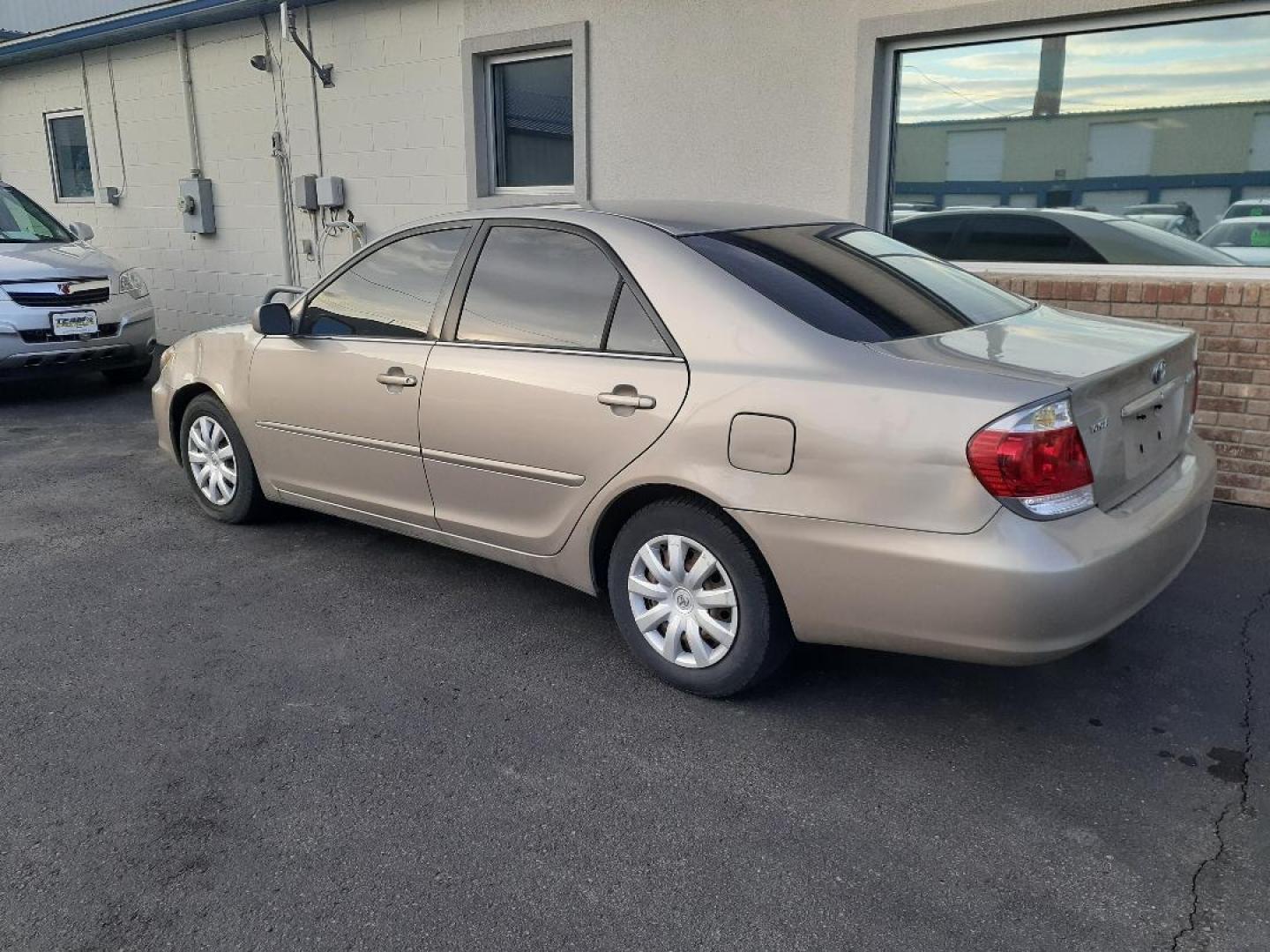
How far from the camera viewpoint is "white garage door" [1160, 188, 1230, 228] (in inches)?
218

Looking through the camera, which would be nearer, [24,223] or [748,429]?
[748,429]

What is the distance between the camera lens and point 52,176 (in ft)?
41.5

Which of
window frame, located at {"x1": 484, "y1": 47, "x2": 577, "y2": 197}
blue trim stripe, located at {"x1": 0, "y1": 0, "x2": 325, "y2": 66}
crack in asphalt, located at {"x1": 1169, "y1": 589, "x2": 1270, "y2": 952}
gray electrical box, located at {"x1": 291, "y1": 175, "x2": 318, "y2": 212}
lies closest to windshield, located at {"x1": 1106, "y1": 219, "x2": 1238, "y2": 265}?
crack in asphalt, located at {"x1": 1169, "y1": 589, "x2": 1270, "y2": 952}

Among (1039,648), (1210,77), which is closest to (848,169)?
(1210,77)

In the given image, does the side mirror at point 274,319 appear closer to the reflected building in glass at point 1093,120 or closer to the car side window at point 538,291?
the car side window at point 538,291

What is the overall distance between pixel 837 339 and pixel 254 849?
2.12 meters

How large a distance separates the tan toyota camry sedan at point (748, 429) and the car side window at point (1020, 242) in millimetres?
2303

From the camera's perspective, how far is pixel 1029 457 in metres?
2.73

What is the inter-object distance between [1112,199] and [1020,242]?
528 mm

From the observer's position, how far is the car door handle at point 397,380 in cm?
405

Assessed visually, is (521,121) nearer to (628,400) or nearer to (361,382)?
(361,382)

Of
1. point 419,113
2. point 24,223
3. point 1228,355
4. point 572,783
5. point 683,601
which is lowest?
point 572,783

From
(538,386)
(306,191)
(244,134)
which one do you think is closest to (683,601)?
(538,386)

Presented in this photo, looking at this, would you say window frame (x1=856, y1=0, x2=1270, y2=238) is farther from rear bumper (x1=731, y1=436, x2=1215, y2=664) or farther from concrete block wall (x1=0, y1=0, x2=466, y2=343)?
concrete block wall (x1=0, y1=0, x2=466, y2=343)
